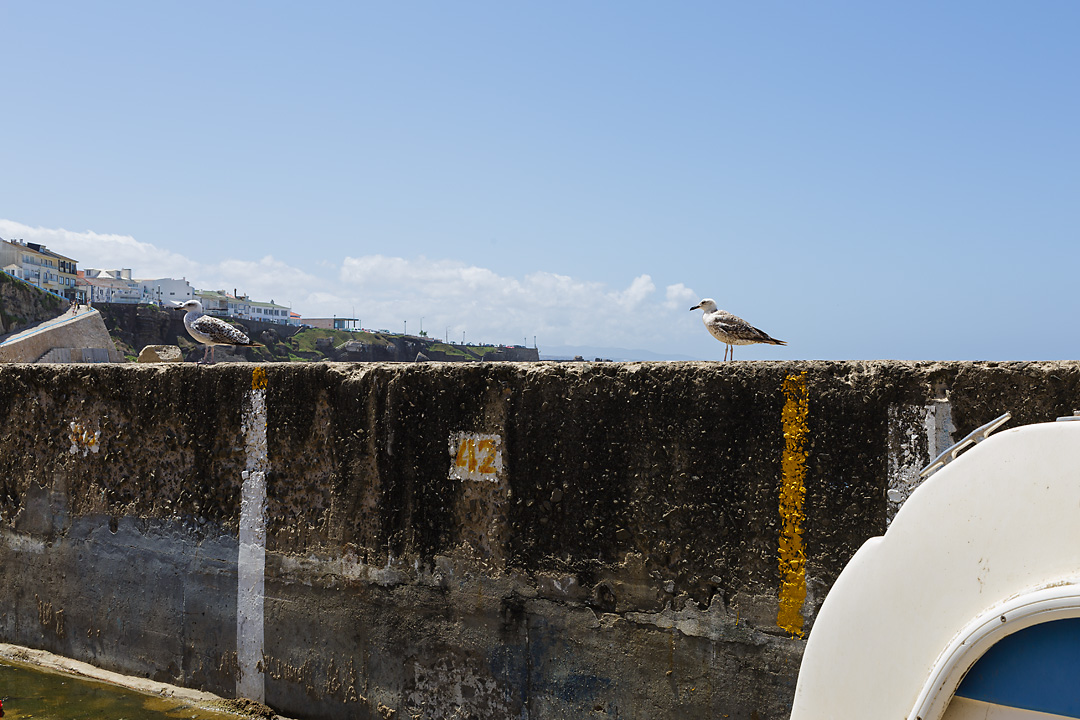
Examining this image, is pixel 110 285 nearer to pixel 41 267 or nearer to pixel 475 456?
pixel 41 267

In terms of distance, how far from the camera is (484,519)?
4320mm

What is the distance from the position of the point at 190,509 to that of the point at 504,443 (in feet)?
8.16

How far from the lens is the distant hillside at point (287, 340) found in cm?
6650

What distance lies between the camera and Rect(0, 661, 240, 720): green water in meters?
5.06

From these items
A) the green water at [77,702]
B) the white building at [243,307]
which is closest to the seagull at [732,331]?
the green water at [77,702]

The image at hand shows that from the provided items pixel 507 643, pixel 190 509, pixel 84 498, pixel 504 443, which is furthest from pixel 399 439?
pixel 84 498

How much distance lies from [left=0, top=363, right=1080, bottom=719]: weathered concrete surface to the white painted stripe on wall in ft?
0.10

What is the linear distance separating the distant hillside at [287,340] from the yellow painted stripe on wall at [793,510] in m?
50.5

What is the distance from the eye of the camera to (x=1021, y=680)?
1.92m

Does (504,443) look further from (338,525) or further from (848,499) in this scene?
(848,499)

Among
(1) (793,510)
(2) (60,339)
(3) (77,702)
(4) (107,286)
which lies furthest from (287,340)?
(1) (793,510)

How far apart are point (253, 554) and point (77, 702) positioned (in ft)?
5.25

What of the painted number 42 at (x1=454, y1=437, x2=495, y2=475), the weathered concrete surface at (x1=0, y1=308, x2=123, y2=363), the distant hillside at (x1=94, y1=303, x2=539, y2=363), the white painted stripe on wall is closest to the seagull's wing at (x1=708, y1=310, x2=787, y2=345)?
the painted number 42 at (x1=454, y1=437, x2=495, y2=475)

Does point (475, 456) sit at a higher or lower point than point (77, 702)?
higher
